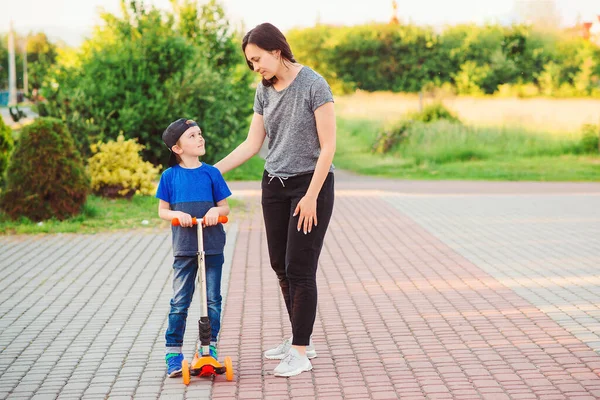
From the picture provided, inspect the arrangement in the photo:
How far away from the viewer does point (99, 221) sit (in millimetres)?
12141

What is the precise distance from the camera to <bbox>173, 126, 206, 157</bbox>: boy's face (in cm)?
496

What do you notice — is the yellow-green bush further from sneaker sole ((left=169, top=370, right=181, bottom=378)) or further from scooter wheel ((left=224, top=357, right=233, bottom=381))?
scooter wheel ((left=224, top=357, right=233, bottom=381))

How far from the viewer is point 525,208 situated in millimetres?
14016

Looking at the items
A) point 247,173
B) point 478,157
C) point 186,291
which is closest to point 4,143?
point 247,173

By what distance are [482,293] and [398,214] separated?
593cm

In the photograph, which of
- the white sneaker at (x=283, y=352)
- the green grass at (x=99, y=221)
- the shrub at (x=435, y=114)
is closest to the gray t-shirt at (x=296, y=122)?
the white sneaker at (x=283, y=352)

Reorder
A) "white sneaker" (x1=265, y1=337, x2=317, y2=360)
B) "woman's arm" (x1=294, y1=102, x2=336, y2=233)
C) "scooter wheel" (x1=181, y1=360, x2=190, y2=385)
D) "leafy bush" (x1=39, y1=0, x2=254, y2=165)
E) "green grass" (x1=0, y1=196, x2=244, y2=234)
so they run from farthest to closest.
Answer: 1. "leafy bush" (x1=39, y1=0, x2=254, y2=165)
2. "green grass" (x1=0, y1=196, x2=244, y2=234)
3. "white sneaker" (x1=265, y1=337, x2=317, y2=360)
4. "scooter wheel" (x1=181, y1=360, x2=190, y2=385)
5. "woman's arm" (x1=294, y1=102, x2=336, y2=233)

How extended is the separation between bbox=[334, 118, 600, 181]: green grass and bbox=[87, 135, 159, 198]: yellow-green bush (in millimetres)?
7972

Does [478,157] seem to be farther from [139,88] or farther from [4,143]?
[4,143]

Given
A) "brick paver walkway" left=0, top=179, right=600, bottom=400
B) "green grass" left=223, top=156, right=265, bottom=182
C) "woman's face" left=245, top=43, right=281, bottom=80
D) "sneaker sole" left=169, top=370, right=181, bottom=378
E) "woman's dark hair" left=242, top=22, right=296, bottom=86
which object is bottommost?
"green grass" left=223, top=156, right=265, bottom=182

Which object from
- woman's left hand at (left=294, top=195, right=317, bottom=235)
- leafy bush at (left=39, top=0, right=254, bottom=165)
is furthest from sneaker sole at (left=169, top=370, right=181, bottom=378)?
leafy bush at (left=39, top=0, right=254, bottom=165)

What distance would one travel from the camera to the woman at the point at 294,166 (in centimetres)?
479

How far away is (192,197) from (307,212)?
0.66m

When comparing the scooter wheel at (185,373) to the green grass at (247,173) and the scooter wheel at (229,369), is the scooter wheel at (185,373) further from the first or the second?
the green grass at (247,173)
